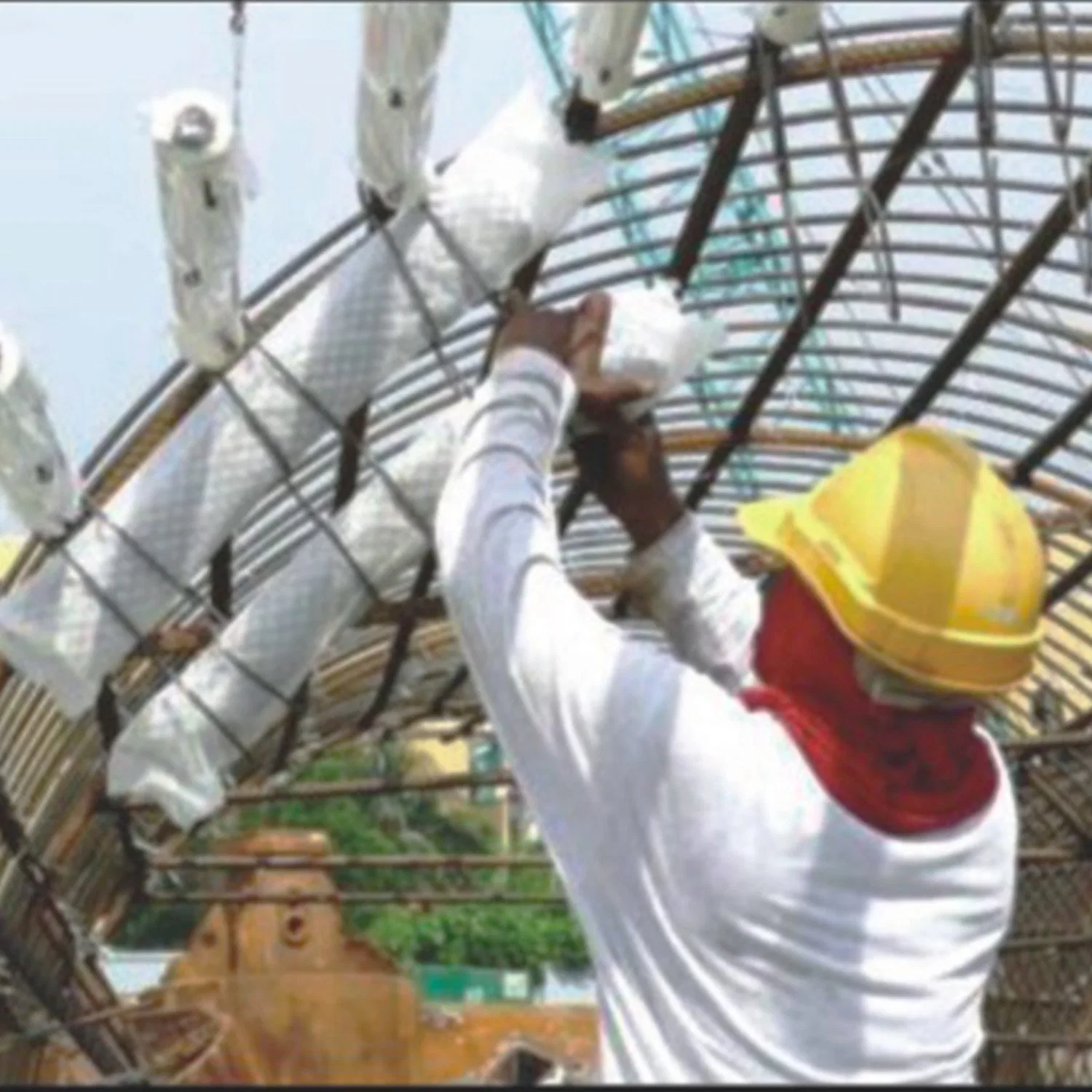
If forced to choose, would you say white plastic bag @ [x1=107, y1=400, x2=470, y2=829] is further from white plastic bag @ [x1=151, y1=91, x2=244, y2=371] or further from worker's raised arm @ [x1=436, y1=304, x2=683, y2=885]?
worker's raised arm @ [x1=436, y1=304, x2=683, y2=885]

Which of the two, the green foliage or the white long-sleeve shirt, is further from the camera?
the green foliage

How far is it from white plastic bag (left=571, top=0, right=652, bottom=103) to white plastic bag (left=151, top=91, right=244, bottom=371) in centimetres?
74

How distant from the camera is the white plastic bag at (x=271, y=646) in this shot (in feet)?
24.2

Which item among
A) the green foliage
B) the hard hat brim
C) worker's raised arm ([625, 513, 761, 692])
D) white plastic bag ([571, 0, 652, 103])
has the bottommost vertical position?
the hard hat brim

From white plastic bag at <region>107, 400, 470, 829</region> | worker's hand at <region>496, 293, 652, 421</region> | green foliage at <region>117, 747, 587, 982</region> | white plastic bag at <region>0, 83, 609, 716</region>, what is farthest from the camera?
green foliage at <region>117, 747, 587, 982</region>

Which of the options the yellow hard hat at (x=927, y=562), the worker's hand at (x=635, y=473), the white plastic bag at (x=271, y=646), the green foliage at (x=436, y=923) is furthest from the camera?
the green foliage at (x=436, y=923)

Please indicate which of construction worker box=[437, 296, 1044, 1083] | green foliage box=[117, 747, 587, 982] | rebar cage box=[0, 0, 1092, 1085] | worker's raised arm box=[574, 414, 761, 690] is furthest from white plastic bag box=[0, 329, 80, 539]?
green foliage box=[117, 747, 587, 982]

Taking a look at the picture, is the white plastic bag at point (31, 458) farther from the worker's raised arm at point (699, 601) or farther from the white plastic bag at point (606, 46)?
the worker's raised arm at point (699, 601)

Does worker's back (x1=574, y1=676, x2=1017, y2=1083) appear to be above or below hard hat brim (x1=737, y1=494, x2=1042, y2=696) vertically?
below

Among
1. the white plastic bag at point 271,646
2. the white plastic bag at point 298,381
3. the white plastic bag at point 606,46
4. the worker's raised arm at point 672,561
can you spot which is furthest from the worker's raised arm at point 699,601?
the white plastic bag at point 271,646

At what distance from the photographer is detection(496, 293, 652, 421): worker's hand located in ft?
14.2

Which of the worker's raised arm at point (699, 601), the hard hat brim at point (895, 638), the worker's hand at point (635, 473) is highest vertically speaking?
the worker's hand at point (635, 473)

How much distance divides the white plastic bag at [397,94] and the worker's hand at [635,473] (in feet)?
6.27

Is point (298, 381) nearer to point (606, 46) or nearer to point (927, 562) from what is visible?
point (606, 46)
